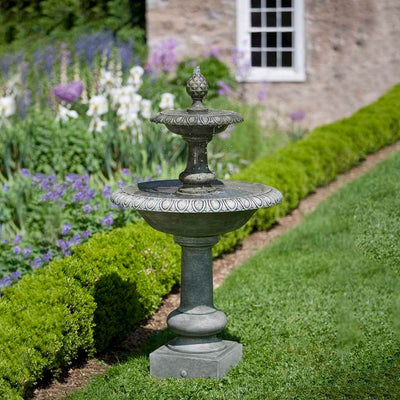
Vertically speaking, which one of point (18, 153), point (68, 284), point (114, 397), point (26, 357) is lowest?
point (114, 397)

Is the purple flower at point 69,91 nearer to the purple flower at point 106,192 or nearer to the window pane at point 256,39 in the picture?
the purple flower at point 106,192

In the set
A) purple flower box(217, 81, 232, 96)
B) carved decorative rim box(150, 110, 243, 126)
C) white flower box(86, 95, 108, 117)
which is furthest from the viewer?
purple flower box(217, 81, 232, 96)

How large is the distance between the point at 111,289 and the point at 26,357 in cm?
91

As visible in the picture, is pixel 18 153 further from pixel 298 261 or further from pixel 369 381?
pixel 369 381

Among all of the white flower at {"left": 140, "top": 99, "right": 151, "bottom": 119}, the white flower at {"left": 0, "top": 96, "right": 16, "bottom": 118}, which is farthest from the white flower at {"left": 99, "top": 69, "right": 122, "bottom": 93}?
the white flower at {"left": 0, "top": 96, "right": 16, "bottom": 118}

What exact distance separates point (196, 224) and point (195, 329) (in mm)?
670

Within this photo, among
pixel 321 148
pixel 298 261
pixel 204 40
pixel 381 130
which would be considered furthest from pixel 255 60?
pixel 298 261

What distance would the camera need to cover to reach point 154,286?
548cm

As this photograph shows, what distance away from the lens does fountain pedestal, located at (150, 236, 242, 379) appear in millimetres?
4398

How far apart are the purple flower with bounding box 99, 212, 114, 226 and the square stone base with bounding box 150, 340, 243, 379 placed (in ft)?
5.13

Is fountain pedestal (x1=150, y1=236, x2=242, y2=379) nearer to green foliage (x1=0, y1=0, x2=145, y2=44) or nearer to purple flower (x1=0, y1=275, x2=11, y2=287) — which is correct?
purple flower (x1=0, y1=275, x2=11, y2=287)

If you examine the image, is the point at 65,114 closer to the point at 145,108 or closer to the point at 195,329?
the point at 145,108

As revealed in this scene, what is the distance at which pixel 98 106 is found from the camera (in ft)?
25.3

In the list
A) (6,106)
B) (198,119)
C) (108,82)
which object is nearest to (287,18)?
(108,82)
